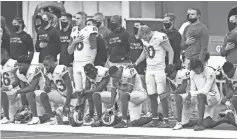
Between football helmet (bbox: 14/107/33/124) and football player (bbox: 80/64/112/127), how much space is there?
1.40m

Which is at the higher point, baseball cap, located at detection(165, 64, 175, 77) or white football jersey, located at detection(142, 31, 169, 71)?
white football jersey, located at detection(142, 31, 169, 71)

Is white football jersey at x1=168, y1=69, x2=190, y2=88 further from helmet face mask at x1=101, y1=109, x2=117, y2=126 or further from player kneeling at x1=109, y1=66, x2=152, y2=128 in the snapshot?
helmet face mask at x1=101, y1=109, x2=117, y2=126

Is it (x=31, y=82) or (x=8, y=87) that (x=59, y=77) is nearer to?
(x=31, y=82)

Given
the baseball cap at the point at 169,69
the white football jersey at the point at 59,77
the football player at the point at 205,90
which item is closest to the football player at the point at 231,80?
the football player at the point at 205,90

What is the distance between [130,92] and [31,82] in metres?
2.14

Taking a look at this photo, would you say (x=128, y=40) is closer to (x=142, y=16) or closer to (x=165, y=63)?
(x=165, y=63)

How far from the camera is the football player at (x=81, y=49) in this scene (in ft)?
57.2

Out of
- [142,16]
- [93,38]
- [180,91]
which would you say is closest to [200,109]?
[180,91]

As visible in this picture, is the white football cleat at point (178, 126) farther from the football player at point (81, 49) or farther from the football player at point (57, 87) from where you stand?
the football player at point (57, 87)

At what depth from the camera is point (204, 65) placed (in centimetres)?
1630

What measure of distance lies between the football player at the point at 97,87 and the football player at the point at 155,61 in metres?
0.84

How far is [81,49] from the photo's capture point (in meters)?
17.5

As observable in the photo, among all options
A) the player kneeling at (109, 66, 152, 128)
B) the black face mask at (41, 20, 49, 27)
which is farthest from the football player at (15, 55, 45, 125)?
the player kneeling at (109, 66, 152, 128)

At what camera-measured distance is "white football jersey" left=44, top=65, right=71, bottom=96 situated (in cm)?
1756
